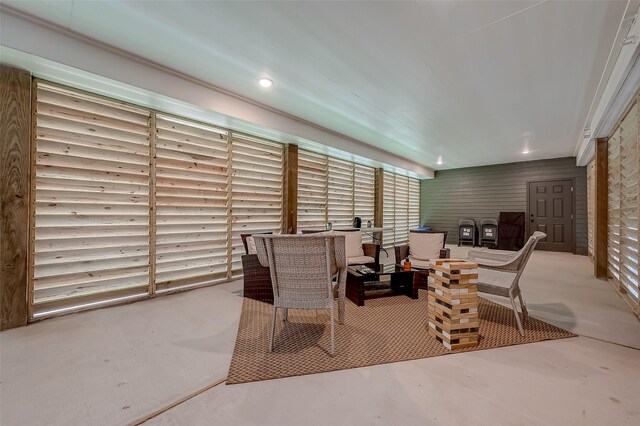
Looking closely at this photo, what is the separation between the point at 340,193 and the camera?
6.93m

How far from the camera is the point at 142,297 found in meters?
3.55

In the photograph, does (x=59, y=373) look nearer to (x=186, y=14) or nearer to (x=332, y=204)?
(x=186, y=14)

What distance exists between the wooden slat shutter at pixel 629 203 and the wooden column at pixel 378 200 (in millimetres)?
4975

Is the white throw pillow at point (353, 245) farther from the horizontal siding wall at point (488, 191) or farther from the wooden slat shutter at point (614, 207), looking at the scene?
the horizontal siding wall at point (488, 191)

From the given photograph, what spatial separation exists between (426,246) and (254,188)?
326cm

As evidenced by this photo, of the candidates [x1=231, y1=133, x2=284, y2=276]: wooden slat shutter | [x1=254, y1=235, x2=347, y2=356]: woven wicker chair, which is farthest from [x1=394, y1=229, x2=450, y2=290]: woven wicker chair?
[x1=231, y1=133, x2=284, y2=276]: wooden slat shutter

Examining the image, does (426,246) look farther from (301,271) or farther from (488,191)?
(488,191)

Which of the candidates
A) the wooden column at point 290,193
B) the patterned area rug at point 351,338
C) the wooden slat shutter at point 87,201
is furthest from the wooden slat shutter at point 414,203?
the wooden slat shutter at point 87,201

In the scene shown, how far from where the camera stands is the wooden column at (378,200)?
315 inches

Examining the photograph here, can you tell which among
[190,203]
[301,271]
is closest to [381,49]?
[301,271]

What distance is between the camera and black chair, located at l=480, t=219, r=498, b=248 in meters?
8.49

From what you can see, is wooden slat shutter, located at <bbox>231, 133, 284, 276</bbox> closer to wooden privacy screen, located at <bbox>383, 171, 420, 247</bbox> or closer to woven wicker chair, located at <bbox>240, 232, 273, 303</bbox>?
woven wicker chair, located at <bbox>240, 232, 273, 303</bbox>

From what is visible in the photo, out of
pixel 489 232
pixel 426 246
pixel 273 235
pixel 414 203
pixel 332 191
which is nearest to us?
pixel 273 235

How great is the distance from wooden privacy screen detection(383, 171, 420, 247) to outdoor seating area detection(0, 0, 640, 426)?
3.84 metres
